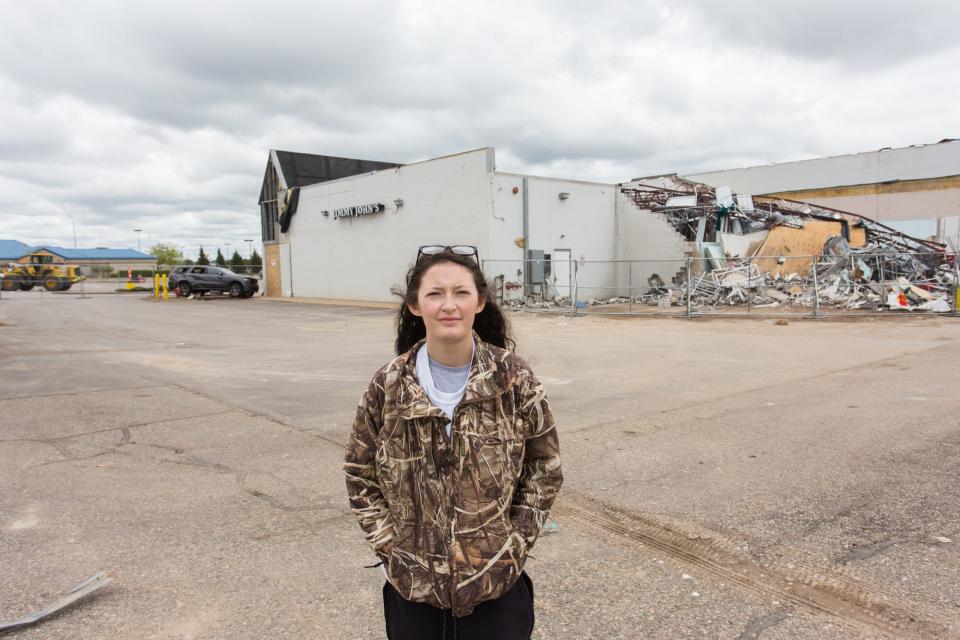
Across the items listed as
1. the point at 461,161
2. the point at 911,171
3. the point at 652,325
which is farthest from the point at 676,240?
the point at 911,171

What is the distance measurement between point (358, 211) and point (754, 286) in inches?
754

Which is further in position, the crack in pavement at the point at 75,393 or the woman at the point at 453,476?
the crack in pavement at the point at 75,393

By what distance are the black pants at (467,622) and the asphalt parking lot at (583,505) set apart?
1.19 m

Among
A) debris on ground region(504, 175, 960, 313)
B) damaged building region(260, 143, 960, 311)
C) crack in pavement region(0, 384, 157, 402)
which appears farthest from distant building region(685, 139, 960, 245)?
crack in pavement region(0, 384, 157, 402)

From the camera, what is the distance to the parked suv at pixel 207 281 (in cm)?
3694

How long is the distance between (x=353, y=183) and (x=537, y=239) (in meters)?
11.2

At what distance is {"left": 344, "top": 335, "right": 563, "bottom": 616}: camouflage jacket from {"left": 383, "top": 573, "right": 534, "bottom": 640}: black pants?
0.22ft

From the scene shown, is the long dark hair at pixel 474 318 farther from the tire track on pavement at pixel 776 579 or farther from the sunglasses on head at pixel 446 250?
the tire track on pavement at pixel 776 579

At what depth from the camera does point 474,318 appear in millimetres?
2268

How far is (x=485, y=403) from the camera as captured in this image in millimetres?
1955

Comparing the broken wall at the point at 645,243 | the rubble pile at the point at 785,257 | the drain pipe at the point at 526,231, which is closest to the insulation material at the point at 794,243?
the rubble pile at the point at 785,257

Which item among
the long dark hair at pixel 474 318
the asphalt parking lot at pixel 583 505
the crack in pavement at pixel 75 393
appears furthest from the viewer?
the crack in pavement at pixel 75 393

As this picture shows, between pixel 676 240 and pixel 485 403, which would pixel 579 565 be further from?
pixel 676 240

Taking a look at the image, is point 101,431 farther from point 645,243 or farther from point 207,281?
point 207,281
